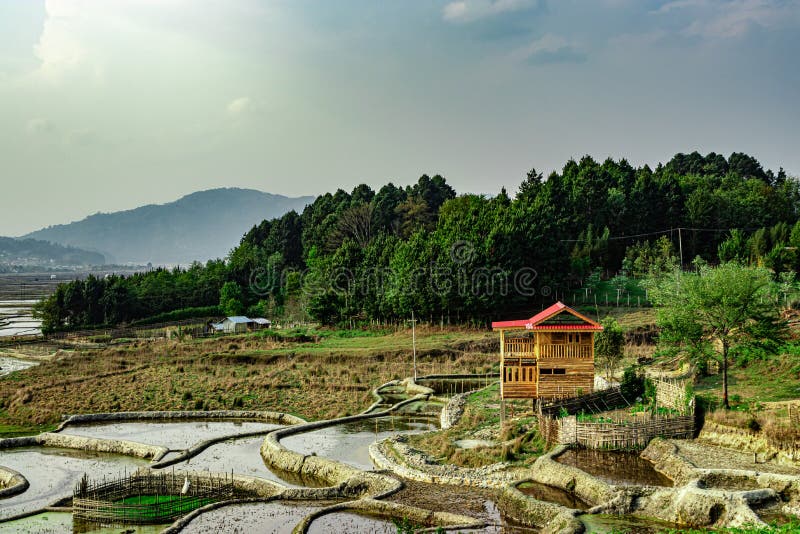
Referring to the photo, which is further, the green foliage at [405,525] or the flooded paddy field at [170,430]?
the flooded paddy field at [170,430]

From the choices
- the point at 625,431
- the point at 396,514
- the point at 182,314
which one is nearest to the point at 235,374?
the point at 396,514

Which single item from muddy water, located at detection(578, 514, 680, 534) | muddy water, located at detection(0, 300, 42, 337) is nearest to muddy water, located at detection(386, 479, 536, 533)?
muddy water, located at detection(578, 514, 680, 534)

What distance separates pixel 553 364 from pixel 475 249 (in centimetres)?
3671

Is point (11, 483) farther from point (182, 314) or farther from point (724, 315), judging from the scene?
point (182, 314)

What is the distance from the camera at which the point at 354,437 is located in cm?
3606

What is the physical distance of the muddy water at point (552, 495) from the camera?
23059mm

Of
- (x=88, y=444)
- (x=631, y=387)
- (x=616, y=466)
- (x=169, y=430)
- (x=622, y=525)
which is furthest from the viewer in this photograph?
(x=169, y=430)

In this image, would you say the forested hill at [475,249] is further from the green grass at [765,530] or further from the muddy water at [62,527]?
the green grass at [765,530]

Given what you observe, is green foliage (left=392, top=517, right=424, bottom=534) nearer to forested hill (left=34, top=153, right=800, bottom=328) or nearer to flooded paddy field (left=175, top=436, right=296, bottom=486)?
flooded paddy field (left=175, top=436, right=296, bottom=486)

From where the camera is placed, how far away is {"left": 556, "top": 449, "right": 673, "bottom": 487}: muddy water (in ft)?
78.9

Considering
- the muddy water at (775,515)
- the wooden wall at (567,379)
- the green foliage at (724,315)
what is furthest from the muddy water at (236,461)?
the green foliage at (724,315)

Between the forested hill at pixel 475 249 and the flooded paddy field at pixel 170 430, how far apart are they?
30.1 metres

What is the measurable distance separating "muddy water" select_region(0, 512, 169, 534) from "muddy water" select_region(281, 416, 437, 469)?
9128 millimetres

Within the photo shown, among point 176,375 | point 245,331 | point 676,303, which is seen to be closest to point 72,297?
point 245,331
